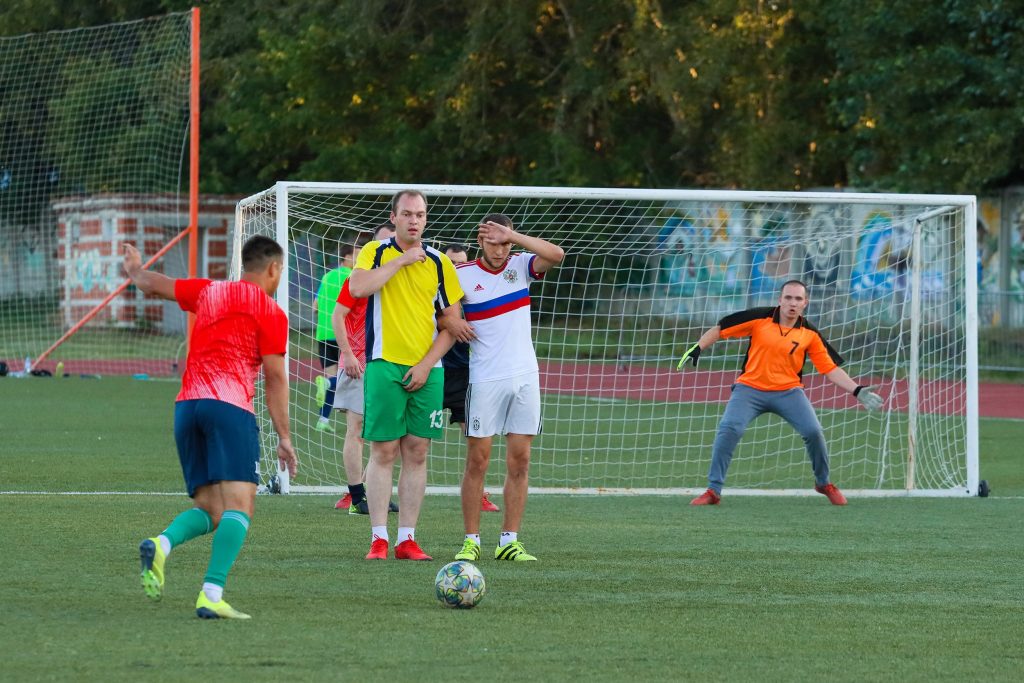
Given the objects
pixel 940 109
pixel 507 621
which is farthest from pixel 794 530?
pixel 940 109

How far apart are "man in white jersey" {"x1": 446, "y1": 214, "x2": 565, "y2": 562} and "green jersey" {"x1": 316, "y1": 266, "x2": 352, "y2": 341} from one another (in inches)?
162

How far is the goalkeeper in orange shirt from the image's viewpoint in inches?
466

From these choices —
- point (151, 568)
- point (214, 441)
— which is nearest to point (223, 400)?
Answer: point (214, 441)

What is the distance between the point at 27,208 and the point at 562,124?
1105cm

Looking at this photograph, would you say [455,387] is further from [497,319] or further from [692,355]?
[497,319]

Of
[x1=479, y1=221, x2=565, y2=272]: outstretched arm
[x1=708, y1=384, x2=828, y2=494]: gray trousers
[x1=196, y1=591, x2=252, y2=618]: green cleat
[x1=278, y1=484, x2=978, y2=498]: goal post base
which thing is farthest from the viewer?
[x1=278, y1=484, x2=978, y2=498]: goal post base

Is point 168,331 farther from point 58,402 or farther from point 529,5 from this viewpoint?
point 58,402

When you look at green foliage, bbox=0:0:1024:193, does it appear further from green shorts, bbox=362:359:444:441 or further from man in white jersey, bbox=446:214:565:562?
green shorts, bbox=362:359:444:441

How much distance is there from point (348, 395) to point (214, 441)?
13.8 ft

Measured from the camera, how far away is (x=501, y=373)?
8.50 m

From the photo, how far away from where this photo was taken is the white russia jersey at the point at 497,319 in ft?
27.9

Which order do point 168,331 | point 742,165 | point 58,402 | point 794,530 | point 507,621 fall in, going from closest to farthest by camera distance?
1. point 507,621
2. point 794,530
3. point 58,402
4. point 742,165
5. point 168,331

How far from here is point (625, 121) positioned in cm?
3366

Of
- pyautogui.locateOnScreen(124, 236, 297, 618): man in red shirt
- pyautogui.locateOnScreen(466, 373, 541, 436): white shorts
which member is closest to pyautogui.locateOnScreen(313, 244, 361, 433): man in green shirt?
pyautogui.locateOnScreen(466, 373, 541, 436): white shorts
